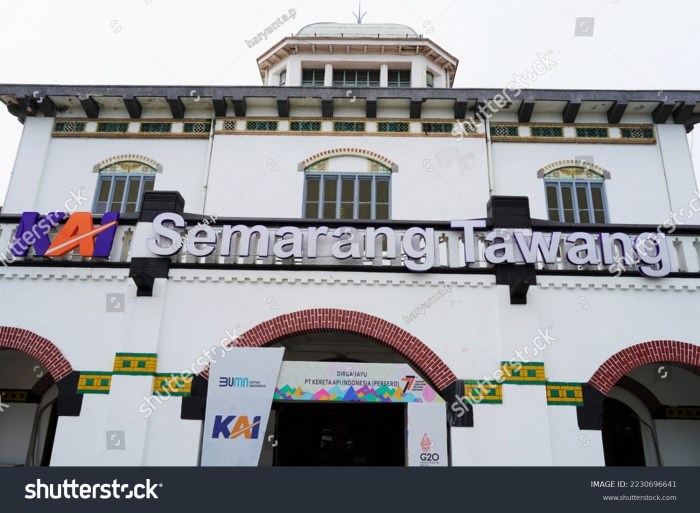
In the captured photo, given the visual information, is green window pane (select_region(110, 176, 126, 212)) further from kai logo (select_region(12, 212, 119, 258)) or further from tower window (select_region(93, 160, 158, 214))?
kai logo (select_region(12, 212, 119, 258))

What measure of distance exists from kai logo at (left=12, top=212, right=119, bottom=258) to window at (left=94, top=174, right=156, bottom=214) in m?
3.54

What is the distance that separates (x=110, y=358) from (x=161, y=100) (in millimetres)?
7533

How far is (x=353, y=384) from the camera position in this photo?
990 centimetres

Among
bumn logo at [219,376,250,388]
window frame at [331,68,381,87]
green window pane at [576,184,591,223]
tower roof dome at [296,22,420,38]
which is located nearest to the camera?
bumn logo at [219,376,250,388]

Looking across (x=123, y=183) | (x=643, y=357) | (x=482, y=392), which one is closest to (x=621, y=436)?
(x=643, y=357)

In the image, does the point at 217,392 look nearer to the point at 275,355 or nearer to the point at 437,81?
the point at 275,355

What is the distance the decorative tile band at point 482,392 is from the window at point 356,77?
11751 mm

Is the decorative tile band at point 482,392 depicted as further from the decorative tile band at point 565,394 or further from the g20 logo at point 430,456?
the g20 logo at point 430,456

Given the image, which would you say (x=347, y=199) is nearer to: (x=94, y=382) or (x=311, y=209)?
(x=311, y=209)

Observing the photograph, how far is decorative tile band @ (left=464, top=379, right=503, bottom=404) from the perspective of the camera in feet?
32.3

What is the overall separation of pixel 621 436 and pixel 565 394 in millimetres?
3901

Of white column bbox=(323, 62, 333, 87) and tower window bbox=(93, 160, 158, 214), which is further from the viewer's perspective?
white column bbox=(323, 62, 333, 87)

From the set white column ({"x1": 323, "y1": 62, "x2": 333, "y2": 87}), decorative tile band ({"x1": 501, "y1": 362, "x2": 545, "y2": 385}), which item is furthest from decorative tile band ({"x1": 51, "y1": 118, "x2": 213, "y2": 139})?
decorative tile band ({"x1": 501, "y1": 362, "x2": 545, "y2": 385})
